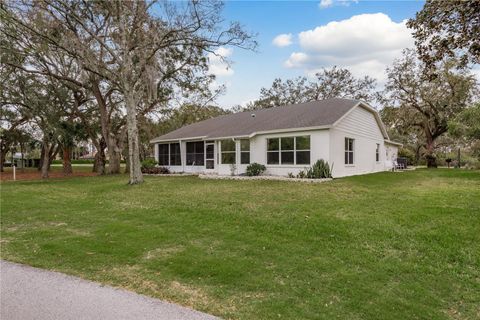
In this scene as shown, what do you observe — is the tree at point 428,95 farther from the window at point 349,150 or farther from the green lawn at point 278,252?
the green lawn at point 278,252

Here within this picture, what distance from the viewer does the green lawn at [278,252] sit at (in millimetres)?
3346

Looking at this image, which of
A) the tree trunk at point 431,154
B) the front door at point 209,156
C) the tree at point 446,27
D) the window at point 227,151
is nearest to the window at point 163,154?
the front door at point 209,156

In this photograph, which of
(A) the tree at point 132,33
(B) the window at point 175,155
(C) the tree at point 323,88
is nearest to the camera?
(A) the tree at point 132,33

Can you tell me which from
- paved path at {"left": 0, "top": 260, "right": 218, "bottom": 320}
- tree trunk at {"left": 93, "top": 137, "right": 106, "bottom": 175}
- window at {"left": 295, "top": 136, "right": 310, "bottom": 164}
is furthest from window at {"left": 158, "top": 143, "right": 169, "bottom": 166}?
paved path at {"left": 0, "top": 260, "right": 218, "bottom": 320}

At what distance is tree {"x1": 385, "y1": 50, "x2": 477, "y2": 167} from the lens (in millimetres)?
25594

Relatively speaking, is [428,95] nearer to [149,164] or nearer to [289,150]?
[289,150]

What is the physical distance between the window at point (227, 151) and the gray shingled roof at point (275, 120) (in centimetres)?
47

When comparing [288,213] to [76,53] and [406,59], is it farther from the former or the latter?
[406,59]

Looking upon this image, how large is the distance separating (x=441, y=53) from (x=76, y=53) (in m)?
14.7

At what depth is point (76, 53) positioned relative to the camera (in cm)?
1520

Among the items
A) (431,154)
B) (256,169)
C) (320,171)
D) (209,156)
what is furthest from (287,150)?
(431,154)

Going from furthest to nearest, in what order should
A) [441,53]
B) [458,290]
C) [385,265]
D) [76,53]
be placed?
[76,53]
[441,53]
[385,265]
[458,290]

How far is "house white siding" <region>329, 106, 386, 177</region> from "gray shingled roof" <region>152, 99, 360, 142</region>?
27.3 inches

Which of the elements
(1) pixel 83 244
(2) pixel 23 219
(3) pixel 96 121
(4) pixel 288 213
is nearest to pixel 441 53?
(4) pixel 288 213
